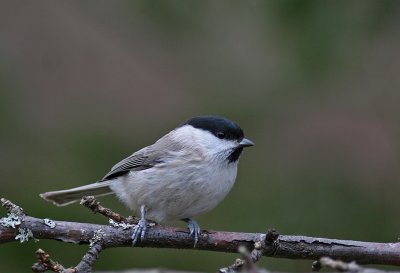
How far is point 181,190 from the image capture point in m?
3.69

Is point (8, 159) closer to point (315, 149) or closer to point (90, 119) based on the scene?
point (90, 119)

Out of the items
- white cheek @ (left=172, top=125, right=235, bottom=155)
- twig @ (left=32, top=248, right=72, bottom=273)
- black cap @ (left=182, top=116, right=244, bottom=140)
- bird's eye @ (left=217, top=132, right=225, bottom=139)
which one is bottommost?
twig @ (left=32, top=248, right=72, bottom=273)

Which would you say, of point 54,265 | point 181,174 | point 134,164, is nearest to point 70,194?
point 134,164

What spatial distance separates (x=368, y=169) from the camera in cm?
520

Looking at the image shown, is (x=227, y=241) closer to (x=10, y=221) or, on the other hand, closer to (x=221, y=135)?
(x=10, y=221)

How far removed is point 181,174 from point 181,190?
3.8 inches

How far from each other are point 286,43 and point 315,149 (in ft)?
3.54

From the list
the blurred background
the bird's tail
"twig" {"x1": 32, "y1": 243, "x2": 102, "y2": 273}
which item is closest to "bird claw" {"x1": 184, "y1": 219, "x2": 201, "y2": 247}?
"twig" {"x1": 32, "y1": 243, "x2": 102, "y2": 273}

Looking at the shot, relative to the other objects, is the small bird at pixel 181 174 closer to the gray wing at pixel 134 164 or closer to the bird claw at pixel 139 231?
the gray wing at pixel 134 164

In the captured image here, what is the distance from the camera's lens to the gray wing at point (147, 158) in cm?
400

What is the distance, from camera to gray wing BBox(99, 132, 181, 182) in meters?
4.00

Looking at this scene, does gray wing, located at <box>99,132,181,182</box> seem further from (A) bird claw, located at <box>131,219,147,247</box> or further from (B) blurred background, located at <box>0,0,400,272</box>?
(A) bird claw, located at <box>131,219,147,247</box>

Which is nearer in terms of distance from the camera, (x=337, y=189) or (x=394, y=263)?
(x=394, y=263)

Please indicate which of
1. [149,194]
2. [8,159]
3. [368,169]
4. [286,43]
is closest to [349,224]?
[368,169]
